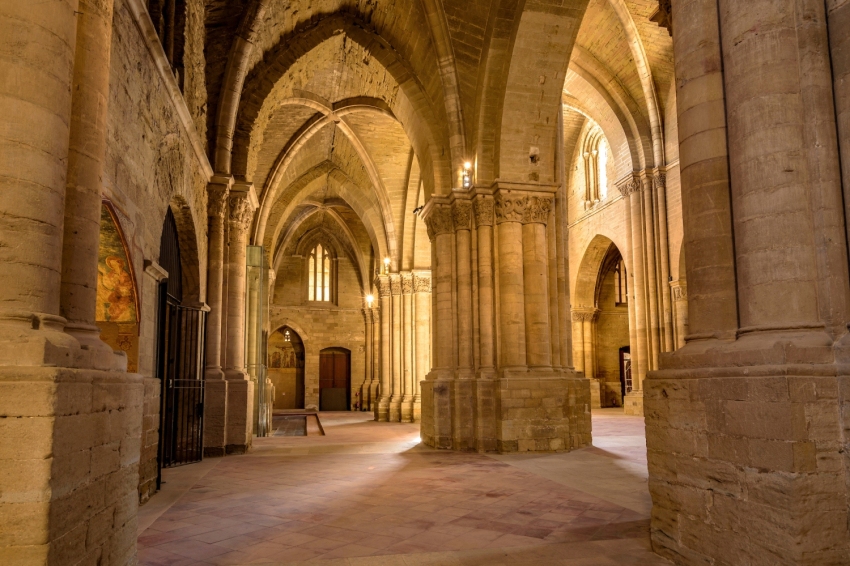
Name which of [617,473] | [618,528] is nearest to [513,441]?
[617,473]

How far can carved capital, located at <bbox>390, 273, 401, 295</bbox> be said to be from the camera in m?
21.2

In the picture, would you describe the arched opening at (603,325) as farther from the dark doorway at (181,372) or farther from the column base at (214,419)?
the dark doorway at (181,372)

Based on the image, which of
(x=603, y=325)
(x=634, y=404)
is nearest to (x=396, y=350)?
(x=634, y=404)

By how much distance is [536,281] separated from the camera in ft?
38.1

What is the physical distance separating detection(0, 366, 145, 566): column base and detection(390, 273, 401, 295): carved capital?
17.3 m

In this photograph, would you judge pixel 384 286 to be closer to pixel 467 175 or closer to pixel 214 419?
pixel 467 175

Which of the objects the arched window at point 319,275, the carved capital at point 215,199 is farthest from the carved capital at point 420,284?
the arched window at point 319,275

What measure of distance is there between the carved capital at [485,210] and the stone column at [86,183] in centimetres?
830

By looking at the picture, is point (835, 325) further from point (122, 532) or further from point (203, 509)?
point (203, 509)

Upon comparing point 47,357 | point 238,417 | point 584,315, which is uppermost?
point 584,315

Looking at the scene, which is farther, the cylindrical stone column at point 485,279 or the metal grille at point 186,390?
the cylindrical stone column at point 485,279

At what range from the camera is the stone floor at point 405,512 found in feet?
15.5

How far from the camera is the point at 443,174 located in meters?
13.4

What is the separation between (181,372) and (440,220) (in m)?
5.73
